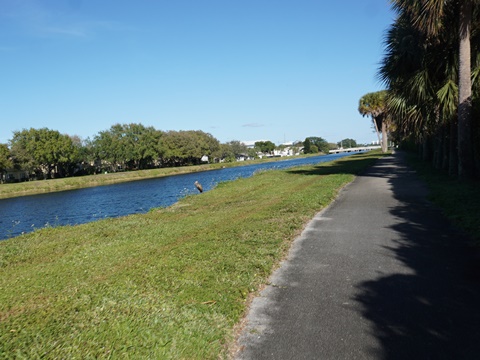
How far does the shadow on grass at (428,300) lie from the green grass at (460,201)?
1.16ft

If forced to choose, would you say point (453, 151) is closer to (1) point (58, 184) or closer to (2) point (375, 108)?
(2) point (375, 108)

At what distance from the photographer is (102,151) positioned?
80688 mm

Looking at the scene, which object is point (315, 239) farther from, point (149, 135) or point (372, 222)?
point (149, 135)

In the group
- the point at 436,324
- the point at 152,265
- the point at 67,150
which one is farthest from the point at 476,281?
the point at 67,150

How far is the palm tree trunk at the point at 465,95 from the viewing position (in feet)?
43.2

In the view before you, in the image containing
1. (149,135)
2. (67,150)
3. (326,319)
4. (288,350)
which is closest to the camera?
(288,350)

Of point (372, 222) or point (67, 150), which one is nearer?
point (372, 222)

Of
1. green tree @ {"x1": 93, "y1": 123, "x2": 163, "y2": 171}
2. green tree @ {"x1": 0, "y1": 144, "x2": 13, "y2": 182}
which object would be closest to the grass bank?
green tree @ {"x1": 0, "y1": 144, "x2": 13, "y2": 182}

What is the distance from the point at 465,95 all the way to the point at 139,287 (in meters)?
13.6

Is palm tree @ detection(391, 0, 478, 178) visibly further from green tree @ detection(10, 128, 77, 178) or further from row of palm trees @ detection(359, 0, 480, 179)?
green tree @ detection(10, 128, 77, 178)

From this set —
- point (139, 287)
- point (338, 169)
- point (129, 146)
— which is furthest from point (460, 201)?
point (129, 146)

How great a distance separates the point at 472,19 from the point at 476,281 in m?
13.4

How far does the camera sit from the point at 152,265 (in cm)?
636

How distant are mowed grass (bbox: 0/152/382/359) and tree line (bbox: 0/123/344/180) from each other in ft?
206
